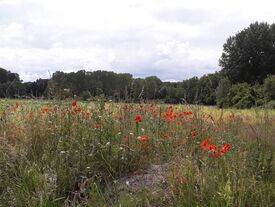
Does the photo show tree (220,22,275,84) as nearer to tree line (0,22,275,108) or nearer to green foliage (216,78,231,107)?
green foliage (216,78,231,107)

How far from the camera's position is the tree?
57.7 m

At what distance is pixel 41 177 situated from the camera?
398 centimetres

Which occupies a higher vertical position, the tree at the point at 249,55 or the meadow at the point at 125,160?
the tree at the point at 249,55

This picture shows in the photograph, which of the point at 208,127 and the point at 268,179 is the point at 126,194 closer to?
the point at 268,179

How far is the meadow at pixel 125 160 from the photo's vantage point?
→ 3.63 m

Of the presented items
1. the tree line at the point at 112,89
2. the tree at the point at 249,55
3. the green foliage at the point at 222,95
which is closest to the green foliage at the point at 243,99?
the tree line at the point at 112,89

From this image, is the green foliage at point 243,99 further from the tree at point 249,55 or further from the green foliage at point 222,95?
the tree at point 249,55

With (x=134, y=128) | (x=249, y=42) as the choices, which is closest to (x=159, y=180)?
(x=134, y=128)

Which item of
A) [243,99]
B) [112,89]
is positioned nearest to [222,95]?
[243,99]

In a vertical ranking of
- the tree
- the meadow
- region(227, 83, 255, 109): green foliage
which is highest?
the tree

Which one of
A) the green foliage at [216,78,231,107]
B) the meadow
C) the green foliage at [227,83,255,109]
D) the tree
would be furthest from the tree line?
the tree

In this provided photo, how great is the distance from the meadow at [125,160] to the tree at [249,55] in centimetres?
5311

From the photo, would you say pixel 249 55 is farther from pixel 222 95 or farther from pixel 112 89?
pixel 112 89

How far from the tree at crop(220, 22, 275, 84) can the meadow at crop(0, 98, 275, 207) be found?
5311 cm
